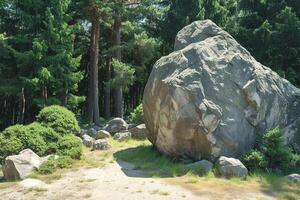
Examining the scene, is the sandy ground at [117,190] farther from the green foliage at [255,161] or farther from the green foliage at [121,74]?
the green foliage at [121,74]

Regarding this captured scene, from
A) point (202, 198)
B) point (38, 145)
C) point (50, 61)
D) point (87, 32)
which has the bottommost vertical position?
point (202, 198)

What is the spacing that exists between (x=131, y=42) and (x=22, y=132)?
1285 centimetres

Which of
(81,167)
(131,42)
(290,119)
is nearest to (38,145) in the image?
(81,167)

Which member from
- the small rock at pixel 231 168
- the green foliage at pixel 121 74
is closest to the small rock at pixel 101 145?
the small rock at pixel 231 168

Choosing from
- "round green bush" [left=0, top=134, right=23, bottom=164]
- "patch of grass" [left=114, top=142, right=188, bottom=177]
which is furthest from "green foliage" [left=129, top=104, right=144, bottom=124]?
"round green bush" [left=0, top=134, right=23, bottom=164]

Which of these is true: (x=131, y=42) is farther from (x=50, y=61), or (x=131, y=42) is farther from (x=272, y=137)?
(x=272, y=137)

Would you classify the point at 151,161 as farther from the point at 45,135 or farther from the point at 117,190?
the point at 45,135

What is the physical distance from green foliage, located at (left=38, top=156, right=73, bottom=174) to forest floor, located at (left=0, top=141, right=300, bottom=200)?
20cm

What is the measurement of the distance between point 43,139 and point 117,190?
4802mm

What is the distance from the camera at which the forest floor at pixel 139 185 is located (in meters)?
10.9

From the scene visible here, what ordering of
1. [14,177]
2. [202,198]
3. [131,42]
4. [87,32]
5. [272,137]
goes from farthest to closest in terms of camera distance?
[87,32], [131,42], [272,137], [14,177], [202,198]

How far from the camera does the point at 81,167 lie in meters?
14.1

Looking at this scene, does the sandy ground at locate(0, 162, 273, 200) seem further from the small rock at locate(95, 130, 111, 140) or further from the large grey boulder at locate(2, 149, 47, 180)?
the small rock at locate(95, 130, 111, 140)

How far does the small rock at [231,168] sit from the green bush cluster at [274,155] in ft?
2.59
